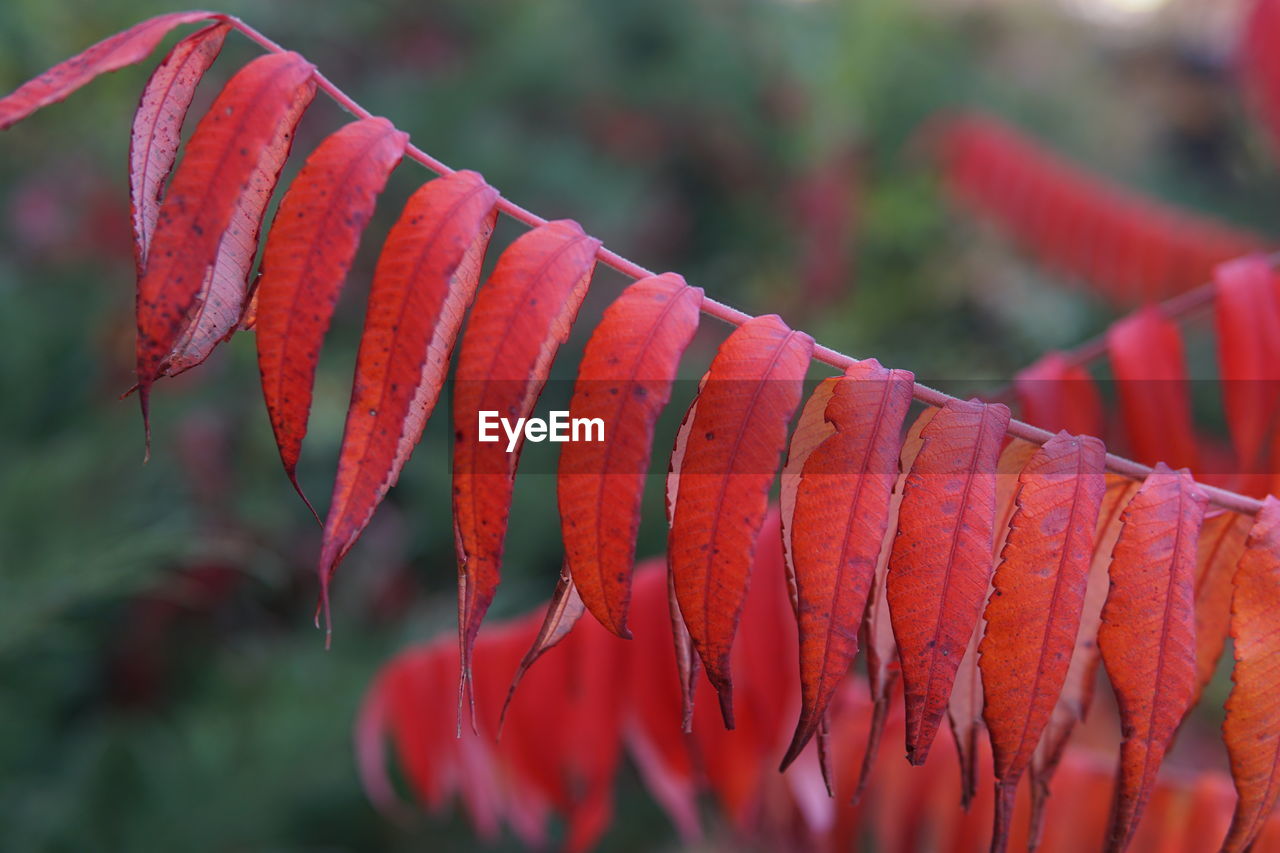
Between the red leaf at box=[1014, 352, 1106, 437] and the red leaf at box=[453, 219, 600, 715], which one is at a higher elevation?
the red leaf at box=[1014, 352, 1106, 437]

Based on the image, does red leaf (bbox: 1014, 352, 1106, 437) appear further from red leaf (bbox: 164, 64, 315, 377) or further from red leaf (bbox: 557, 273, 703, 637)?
red leaf (bbox: 164, 64, 315, 377)

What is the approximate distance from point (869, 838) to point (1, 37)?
3793mm

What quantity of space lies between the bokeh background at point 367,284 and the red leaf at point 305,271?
1771 millimetres

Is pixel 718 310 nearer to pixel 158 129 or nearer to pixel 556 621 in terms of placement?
pixel 556 621

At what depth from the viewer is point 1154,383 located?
977 millimetres

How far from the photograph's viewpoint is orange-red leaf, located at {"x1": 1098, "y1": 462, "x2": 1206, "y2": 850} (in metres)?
0.57

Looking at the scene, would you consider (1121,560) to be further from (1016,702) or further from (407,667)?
(407,667)

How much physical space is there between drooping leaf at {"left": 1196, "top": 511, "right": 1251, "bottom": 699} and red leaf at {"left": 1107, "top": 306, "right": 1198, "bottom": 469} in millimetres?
277

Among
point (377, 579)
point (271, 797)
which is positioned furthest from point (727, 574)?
point (377, 579)

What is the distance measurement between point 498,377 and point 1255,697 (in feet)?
1.64

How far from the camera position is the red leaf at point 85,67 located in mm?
548

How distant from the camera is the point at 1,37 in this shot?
332 centimetres

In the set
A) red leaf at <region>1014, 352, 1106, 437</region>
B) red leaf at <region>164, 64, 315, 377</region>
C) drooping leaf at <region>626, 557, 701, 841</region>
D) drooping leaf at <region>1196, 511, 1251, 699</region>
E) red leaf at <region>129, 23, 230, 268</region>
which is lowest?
drooping leaf at <region>626, 557, 701, 841</region>

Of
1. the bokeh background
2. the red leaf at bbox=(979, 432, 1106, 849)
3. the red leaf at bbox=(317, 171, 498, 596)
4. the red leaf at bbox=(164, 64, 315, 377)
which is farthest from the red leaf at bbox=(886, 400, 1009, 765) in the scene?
the bokeh background
